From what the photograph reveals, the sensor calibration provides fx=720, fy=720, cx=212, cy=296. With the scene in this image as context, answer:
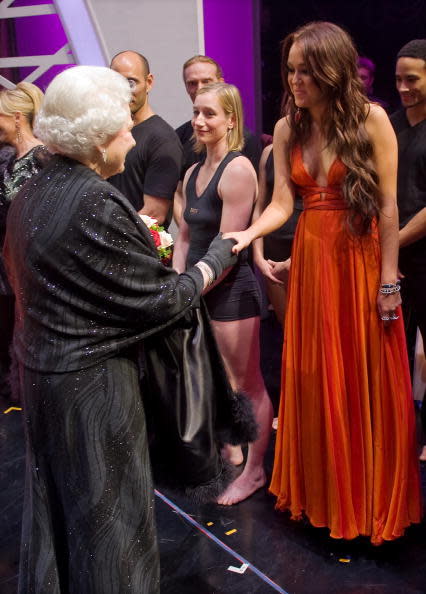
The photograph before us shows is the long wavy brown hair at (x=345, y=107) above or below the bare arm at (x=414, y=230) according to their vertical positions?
above

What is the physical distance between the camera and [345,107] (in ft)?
8.78

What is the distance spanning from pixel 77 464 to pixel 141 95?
8.75 feet

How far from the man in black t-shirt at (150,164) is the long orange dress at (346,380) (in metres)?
1.09

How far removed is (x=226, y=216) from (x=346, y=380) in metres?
0.85

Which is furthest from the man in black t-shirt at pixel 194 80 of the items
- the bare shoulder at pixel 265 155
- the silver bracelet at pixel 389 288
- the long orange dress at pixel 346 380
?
the silver bracelet at pixel 389 288

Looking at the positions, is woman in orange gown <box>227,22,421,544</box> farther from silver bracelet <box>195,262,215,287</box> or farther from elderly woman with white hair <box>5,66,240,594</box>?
elderly woman with white hair <box>5,66,240,594</box>

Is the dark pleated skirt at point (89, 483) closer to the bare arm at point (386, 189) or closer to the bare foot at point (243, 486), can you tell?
the bare arm at point (386, 189)

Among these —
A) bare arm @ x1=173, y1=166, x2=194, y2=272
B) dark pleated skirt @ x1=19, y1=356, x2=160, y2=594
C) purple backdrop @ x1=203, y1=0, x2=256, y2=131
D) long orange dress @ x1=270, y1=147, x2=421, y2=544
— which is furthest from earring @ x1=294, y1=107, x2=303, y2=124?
purple backdrop @ x1=203, y1=0, x2=256, y2=131

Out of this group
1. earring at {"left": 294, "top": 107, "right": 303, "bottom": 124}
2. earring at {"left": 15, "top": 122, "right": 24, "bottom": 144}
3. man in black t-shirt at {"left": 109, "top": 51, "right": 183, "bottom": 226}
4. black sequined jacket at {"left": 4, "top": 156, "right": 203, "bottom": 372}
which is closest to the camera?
black sequined jacket at {"left": 4, "top": 156, "right": 203, "bottom": 372}

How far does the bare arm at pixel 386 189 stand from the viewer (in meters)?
2.66

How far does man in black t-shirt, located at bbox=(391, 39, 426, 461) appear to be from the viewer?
11.2ft

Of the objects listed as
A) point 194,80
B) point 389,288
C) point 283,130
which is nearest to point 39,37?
point 194,80

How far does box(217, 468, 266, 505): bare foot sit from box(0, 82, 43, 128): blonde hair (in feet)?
7.71

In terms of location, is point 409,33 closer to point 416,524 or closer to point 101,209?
point 416,524
